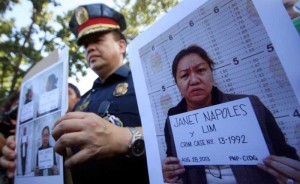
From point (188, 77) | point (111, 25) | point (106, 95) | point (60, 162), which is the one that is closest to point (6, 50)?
point (111, 25)

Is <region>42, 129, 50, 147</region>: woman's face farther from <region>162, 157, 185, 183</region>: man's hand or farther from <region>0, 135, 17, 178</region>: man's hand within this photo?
<region>162, 157, 185, 183</region>: man's hand

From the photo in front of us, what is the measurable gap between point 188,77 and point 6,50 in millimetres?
5536

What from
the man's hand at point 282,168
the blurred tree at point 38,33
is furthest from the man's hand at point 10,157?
the blurred tree at point 38,33

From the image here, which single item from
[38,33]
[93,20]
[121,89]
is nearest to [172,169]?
[121,89]

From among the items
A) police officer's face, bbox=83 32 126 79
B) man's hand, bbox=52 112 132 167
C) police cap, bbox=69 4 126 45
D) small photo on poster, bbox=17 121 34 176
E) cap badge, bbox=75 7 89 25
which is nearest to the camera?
man's hand, bbox=52 112 132 167

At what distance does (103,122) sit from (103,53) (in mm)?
770

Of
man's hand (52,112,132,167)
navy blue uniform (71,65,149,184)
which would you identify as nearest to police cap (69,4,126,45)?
navy blue uniform (71,65,149,184)

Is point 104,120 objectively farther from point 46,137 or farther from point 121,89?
point 121,89

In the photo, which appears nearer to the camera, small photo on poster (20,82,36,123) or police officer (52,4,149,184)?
police officer (52,4,149,184)

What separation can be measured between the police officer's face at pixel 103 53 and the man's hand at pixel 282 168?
1080 millimetres

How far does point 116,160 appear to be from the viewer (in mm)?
782

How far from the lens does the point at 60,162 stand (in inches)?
27.2

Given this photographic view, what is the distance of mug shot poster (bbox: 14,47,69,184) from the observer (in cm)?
74

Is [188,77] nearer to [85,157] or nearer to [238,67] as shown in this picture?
[238,67]
